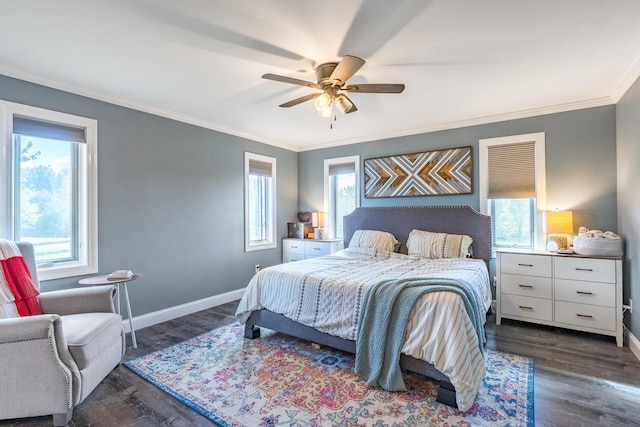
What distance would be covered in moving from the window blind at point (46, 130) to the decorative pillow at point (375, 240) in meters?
3.44

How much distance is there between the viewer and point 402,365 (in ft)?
7.30

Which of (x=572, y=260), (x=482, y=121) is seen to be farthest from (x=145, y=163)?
(x=572, y=260)

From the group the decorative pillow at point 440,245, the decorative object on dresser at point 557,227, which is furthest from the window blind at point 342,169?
the decorative object on dresser at point 557,227

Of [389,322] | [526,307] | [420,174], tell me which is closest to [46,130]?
[389,322]

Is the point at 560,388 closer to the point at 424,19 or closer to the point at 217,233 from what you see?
the point at 424,19

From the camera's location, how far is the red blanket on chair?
219 cm

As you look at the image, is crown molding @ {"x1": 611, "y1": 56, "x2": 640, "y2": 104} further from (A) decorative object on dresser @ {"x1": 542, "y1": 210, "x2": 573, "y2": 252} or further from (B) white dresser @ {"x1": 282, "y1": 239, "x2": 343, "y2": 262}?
(B) white dresser @ {"x1": 282, "y1": 239, "x2": 343, "y2": 262}

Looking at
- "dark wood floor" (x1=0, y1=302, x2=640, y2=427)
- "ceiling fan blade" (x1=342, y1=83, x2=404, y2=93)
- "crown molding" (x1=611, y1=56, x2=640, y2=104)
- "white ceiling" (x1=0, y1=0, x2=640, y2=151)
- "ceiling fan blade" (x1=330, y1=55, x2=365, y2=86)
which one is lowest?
"dark wood floor" (x1=0, y1=302, x2=640, y2=427)

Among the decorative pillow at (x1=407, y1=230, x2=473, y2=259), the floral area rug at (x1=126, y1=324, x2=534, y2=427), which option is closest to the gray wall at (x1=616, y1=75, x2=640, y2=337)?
the floral area rug at (x1=126, y1=324, x2=534, y2=427)

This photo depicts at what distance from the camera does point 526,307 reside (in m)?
3.40

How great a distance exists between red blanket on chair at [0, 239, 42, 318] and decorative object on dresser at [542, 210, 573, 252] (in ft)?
16.2

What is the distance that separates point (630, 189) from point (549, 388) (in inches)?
82.9

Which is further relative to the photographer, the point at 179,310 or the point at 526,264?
the point at 179,310

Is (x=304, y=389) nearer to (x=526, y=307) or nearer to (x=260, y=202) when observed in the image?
(x=526, y=307)
